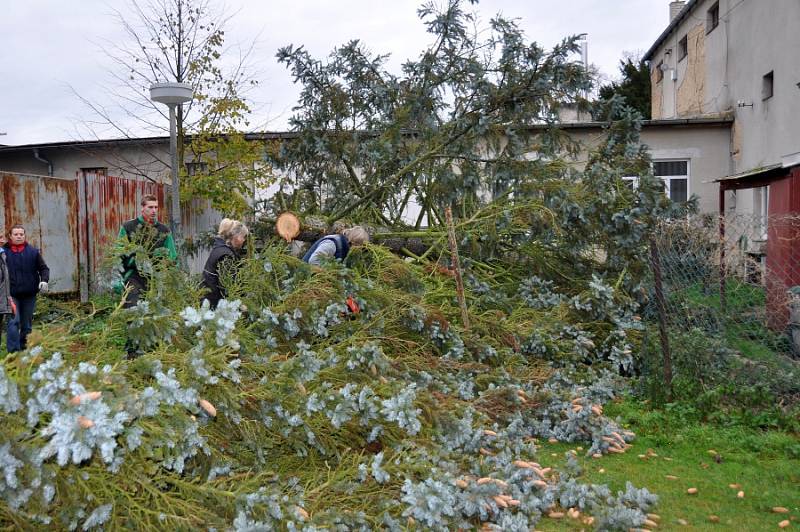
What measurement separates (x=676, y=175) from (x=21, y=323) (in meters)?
14.0

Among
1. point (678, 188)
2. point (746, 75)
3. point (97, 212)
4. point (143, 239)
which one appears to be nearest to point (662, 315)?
point (143, 239)

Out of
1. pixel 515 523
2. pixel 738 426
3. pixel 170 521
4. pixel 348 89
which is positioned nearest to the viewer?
pixel 170 521

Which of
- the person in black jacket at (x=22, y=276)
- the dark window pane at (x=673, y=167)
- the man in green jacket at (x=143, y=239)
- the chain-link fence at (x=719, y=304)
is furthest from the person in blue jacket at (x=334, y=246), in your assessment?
the dark window pane at (x=673, y=167)

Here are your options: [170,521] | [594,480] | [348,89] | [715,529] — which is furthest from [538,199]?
[170,521]

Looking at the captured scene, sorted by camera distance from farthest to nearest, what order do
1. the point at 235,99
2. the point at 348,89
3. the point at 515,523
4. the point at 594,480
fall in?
the point at 235,99 → the point at 348,89 → the point at 594,480 → the point at 515,523

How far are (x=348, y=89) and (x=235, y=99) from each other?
378cm

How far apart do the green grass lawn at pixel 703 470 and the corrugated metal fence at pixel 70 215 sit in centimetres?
762

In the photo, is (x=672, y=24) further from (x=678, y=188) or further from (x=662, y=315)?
(x=662, y=315)

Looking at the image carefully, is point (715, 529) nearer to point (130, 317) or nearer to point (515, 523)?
point (515, 523)

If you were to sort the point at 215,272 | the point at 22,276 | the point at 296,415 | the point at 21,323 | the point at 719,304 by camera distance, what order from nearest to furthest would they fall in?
the point at 296,415
the point at 215,272
the point at 719,304
the point at 22,276
the point at 21,323

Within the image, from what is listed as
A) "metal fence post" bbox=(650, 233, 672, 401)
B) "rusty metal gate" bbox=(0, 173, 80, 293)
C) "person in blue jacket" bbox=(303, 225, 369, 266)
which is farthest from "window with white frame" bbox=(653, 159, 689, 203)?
"rusty metal gate" bbox=(0, 173, 80, 293)

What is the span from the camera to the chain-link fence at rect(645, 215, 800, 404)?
5.79 m

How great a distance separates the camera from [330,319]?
5.56m

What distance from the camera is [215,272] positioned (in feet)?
19.1
